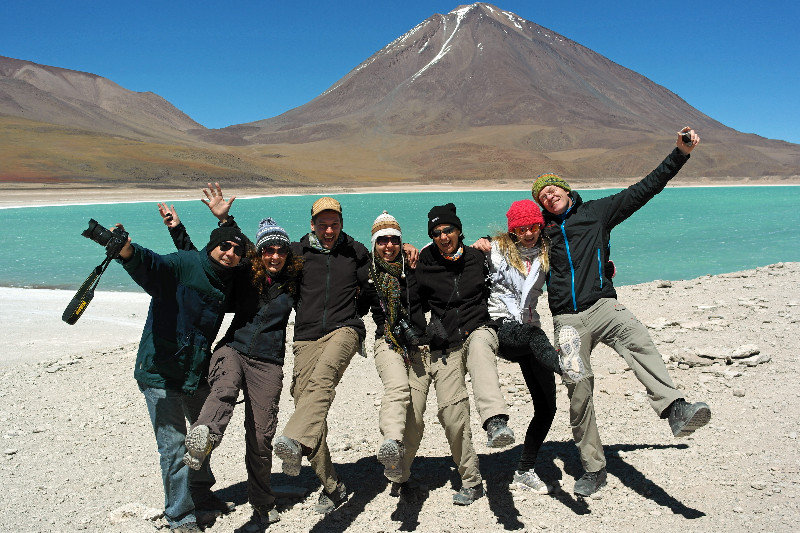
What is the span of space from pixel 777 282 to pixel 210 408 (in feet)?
27.7

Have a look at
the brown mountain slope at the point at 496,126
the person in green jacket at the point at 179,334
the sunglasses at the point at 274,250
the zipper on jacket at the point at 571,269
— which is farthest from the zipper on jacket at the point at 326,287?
the brown mountain slope at the point at 496,126

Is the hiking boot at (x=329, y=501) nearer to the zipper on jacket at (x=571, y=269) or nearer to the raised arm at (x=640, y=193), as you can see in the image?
the zipper on jacket at (x=571, y=269)

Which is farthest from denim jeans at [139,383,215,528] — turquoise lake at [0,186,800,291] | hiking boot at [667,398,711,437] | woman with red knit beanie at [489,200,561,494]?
hiking boot at [667,398,711,437]

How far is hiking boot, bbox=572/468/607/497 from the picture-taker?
3.36m

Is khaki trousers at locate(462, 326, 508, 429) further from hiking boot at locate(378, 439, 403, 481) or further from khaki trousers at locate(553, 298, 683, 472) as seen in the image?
hiking boot at locate(378, 439, 403, 481)

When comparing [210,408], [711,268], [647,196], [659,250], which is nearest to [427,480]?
[210,408]

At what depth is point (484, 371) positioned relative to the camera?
3.18 m

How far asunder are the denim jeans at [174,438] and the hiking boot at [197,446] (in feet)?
1.14

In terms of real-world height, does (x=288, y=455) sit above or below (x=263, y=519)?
above

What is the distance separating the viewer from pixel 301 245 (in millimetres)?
3516

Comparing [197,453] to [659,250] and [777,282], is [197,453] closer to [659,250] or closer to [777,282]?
[777,282]

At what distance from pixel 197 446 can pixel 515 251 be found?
6.10 ft

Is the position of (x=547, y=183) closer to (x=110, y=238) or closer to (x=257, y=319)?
(x=257, y=319)

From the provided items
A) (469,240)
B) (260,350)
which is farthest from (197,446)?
(469,240)
